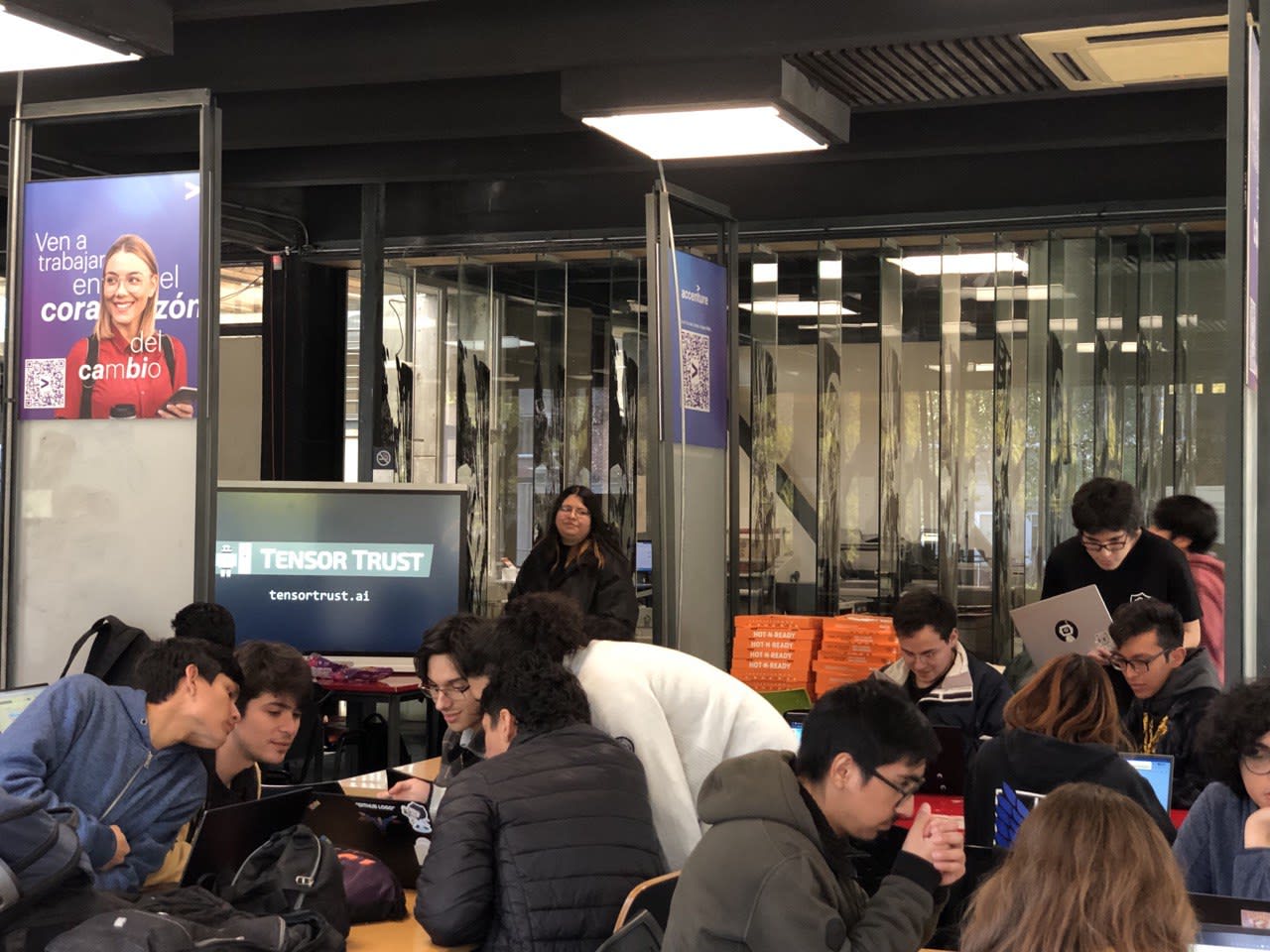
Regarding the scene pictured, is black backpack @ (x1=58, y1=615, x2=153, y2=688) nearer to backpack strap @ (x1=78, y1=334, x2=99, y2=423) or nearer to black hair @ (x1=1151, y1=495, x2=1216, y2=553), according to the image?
backpack strap @ (x1=78, y1=334, x2=99, y2=423)

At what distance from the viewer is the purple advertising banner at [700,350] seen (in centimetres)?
746

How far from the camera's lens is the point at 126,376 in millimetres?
5676

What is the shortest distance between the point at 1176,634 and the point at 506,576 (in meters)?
7.46

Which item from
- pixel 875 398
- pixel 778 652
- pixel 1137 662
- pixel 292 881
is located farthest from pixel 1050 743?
pixel 875 398

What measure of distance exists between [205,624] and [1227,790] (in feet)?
10.7

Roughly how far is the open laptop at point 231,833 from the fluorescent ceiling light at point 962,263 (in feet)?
26.5

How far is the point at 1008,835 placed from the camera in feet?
13.4

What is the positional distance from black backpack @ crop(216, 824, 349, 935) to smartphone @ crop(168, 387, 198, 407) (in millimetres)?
2483

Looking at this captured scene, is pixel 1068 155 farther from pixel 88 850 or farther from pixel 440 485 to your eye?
pixel 88 850

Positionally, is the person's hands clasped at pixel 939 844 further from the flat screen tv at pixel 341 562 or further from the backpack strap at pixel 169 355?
the flat screen tv at pixel 341 562

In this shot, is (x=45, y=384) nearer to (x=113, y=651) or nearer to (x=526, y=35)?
(x=113, y=651)

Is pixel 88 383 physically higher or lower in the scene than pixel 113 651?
higher

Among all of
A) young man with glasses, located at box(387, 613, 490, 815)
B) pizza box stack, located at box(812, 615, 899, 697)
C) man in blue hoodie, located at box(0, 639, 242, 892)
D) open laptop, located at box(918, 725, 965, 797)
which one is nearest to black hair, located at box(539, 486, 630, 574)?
pizza box stack, located at box(812, 615, 899, 697)

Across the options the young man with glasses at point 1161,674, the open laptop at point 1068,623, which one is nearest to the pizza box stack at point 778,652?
the open laptop at point 1068,623
